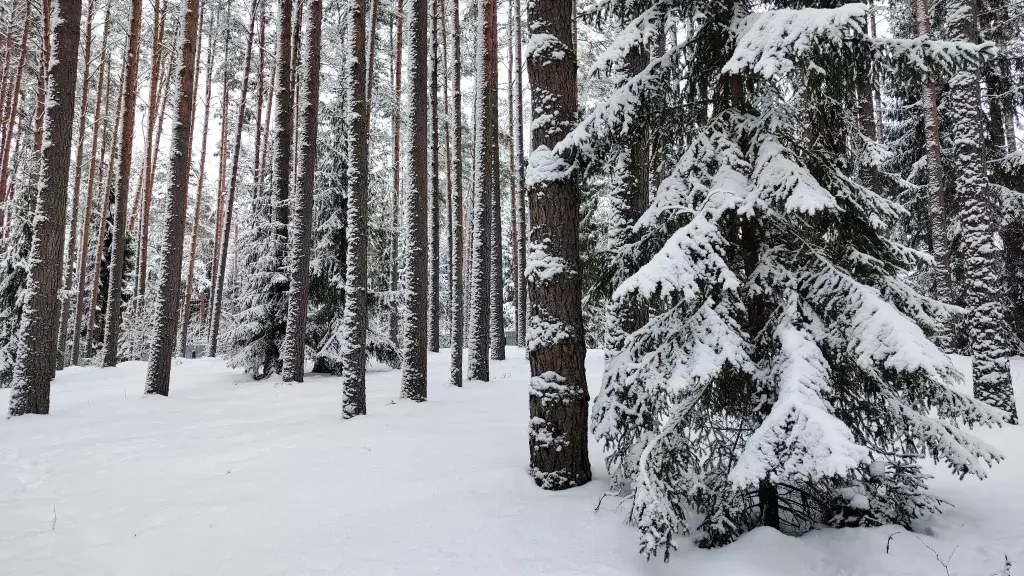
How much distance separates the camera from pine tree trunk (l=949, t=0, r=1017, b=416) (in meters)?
7.41

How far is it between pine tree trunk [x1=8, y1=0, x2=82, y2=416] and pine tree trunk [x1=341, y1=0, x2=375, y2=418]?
4798 millimetres

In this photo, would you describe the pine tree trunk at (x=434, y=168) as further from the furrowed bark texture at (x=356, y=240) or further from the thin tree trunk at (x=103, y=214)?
the thin tree trunk at (x=103, y=214)

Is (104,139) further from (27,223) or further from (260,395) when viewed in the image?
(260,395)

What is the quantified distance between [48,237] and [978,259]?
14.7 meters

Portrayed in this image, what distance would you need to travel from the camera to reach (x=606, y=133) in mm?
4254

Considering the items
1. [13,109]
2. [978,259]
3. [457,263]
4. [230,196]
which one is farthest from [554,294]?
[13,109]

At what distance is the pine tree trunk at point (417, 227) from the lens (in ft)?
27.3

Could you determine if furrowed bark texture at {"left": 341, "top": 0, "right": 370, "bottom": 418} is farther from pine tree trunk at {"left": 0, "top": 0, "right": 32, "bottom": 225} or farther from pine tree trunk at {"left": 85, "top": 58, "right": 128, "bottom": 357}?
pine tree trunk at {"left": 85, "top": 58, "right": 128, "bottom": 357}

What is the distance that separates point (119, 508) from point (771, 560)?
5020 mm

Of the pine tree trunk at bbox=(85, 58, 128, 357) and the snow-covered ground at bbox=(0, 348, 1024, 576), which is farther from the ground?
the pine tree trunk at bbox=(85, 58, 128, 357)

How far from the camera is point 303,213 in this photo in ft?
34.7

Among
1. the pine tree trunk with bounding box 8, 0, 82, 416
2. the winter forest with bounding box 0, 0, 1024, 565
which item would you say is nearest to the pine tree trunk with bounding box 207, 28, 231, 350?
the pine tree trunk with bounding box 8, 0, 82, 416

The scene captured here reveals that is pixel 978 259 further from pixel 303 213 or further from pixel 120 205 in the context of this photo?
pixel 120 205

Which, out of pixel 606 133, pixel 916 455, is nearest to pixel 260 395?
pixel 606 133
